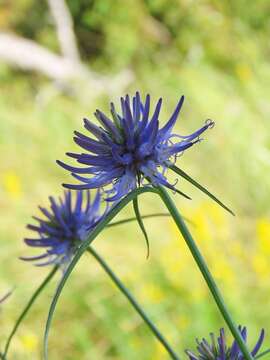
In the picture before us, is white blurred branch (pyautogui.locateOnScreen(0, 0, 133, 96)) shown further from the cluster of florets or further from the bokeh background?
the cluster of florets

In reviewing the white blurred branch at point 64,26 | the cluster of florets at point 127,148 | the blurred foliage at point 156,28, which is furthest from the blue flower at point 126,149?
the white blurred branch at point 64,26

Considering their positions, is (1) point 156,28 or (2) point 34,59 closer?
(2) point 34,59

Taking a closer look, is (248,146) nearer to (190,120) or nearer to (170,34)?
(190,120)

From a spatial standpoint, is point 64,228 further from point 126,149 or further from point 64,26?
point 64,26

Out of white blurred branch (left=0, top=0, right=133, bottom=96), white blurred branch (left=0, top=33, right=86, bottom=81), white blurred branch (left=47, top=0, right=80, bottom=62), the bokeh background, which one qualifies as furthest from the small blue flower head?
white blurred branch (left=47, top=0, right=80, bottom=62)

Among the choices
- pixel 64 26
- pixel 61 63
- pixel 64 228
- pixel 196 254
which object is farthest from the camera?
pixel 64 26

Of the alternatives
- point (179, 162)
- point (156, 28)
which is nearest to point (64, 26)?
point (156, 28)

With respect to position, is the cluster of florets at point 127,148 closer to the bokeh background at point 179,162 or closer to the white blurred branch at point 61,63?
the bokeh background at point 179,162
